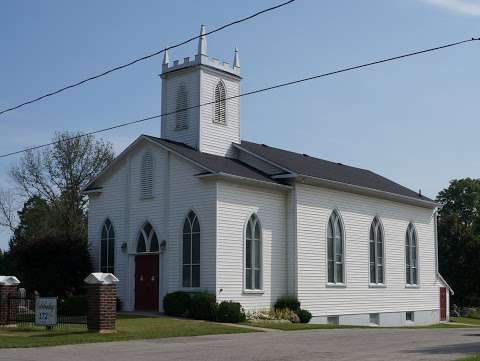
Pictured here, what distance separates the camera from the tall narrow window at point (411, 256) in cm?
4300

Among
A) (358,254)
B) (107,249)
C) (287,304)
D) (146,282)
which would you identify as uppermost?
(107,249)

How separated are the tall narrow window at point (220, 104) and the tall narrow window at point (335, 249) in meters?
7.08

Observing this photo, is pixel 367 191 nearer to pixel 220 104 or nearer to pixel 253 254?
pixel 220 104

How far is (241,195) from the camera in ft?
105

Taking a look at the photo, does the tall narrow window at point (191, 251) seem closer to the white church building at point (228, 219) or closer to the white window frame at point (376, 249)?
the white church building at point (228, 219)

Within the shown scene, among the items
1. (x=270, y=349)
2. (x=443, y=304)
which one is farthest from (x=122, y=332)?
(x=443, y=304)

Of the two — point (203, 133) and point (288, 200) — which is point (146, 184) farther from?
point (288, 200)

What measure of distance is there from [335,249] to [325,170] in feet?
16.3

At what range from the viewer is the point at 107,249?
35375 mm

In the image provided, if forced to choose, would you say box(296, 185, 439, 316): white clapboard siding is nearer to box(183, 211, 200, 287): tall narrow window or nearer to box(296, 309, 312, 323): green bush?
box(296, 309, 312, 323): green bush

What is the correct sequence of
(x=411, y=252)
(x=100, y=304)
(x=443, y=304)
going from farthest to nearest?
1. (x=443, y=304)
2. (x=411, y=252)
3. (x=100, y=304)

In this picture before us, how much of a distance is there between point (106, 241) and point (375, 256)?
1412 cm

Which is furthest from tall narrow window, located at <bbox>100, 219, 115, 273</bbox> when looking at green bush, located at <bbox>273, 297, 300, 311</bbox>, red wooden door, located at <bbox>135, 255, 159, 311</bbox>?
green bush, located at <bbox>273, 297, 300, 311</bbox>

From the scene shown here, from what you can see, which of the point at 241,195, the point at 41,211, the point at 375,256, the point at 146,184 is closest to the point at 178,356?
the point at 241,195
